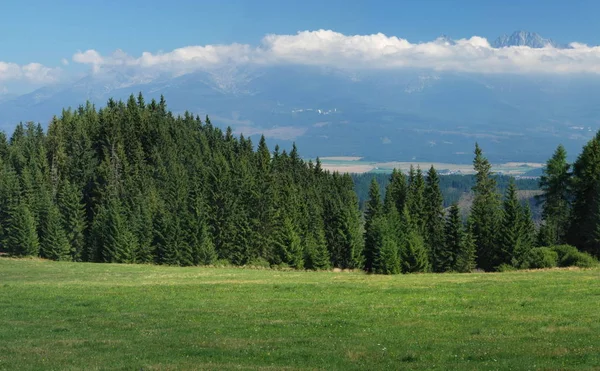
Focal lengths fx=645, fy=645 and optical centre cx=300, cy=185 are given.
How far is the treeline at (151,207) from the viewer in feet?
279

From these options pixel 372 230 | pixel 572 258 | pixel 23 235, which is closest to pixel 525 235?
pixel 572 258

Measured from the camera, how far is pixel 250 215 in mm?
95750

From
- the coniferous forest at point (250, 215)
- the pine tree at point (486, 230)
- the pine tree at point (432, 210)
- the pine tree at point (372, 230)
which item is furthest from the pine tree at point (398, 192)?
the pine tree at point (486, 230)

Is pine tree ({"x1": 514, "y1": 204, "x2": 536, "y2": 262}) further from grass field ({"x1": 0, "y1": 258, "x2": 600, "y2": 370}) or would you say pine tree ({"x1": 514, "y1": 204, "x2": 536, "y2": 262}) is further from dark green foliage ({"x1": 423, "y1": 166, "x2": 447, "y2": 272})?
grass field ({"x1": 0, "y1": 258, "x2": 600, "y2": 370})

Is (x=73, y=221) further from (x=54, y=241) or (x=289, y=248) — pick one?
(x=289, y=248)

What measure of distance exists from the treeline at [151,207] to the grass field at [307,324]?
143 feet

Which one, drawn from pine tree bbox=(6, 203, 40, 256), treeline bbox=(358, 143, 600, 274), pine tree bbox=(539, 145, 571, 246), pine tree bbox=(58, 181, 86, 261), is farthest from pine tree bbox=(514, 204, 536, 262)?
pine tree bbox=(6, 203, 40, 256)

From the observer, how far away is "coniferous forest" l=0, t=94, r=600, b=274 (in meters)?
78.7

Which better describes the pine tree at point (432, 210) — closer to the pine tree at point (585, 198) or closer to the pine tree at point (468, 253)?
the pine tree at point (468, 253)

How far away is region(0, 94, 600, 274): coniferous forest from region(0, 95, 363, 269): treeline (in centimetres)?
20

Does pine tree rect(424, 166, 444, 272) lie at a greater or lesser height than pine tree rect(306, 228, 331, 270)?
greater

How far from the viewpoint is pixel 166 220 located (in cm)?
8419

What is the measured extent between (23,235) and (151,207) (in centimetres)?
1749

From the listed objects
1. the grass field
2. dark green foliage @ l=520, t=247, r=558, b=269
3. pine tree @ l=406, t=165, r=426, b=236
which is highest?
pine tree @ l=406, t=165, r=426, b=236
